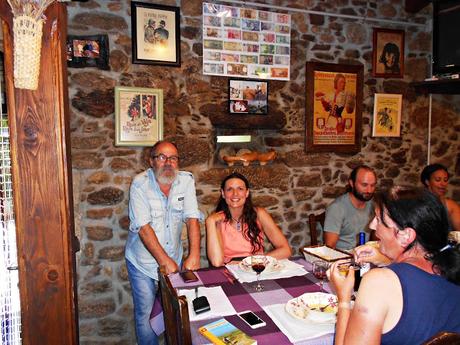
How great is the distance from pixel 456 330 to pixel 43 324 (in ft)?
5.03

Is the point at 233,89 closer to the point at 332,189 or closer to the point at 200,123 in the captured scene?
the point at 200,123

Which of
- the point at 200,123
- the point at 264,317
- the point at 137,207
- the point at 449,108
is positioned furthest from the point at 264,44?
the point at 264,317

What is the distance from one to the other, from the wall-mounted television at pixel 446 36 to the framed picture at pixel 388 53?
1.02ft

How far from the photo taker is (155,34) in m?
2.94

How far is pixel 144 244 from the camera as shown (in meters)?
2.53

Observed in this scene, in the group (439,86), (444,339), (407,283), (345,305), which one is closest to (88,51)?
(345,305)

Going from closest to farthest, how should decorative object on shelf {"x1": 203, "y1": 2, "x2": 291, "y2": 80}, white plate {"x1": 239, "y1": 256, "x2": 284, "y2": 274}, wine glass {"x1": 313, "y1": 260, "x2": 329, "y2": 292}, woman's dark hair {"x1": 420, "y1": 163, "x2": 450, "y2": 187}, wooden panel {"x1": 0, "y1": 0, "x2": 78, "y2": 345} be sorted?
wooden panel {"x1": 0, "y1": 0, "x2": 78, "y2": 345}
wine glass {"x1": 313, "y1": 260, "x2": 329, "y2": 292}
white plate {"x1": 239, "y1": 256, "x2": 284, "y2": 274}
decorative object on shelf {"x1": 203, "y1": 2, "x2": 291, "y2": 80}
woman's dark hair {"x1": 420, "y1": 163, "x2": 450, "y2": 187}

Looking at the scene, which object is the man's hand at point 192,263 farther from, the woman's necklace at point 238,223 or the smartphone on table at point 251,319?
the smartphone on table at point 251,319

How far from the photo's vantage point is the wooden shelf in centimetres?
348

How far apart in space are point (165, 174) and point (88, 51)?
1083 millimetres

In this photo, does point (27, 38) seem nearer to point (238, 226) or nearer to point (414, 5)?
point (238, 226)

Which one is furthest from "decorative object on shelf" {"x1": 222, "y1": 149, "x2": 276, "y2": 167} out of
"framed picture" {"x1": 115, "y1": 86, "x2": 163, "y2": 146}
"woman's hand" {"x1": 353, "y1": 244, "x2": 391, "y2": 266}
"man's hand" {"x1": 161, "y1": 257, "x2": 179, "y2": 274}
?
"woman's hand" {"x1": 353, "y1": 244, "x2": 391, "y2": 266}

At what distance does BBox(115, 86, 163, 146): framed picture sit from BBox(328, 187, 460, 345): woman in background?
2022mm

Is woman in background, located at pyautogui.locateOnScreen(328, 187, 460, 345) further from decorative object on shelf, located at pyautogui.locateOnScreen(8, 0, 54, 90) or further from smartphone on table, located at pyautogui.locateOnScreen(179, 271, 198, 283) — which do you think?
decorative object on shelf, located at pyautogui.locateOnScreen(8, 0, 54, 90)
